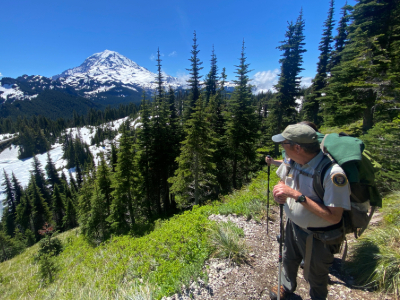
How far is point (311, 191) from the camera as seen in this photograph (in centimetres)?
228

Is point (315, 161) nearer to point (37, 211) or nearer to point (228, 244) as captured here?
point (228, 244)

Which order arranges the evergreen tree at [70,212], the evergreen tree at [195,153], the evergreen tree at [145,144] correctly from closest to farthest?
1. the evergreen tree at [195,153]
2. the evergreen tree at [145,144]
3. the evergreen tree at [70,212]

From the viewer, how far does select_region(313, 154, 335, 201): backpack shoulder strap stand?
83.3 inches

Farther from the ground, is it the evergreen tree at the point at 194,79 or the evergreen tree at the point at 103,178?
the evergreen tree at the point at 194,79

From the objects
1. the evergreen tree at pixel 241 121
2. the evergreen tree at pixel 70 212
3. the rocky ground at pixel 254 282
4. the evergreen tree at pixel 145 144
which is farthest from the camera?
the evergreen tree at pixel 70 212

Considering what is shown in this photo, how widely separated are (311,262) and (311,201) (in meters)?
1.03

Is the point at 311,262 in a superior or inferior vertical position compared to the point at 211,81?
inferior

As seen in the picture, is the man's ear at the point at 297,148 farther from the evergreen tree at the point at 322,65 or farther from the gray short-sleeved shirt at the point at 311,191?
the evergreen tree at the point at 322,65

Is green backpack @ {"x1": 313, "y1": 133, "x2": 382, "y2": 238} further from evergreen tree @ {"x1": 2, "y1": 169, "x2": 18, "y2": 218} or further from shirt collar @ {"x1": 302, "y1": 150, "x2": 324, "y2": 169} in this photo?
evergreen tree @ {"x1": 2, "y1": 169, "x2": 18, "y2": 218}

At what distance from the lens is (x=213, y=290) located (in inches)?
130

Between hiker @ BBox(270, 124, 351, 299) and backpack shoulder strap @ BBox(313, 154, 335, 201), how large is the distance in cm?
4

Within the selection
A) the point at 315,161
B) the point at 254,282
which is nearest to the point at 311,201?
the point at 315,161

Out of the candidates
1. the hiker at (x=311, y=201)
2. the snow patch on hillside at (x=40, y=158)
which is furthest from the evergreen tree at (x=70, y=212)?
the snow patch on hillside at (x=40, y=158)

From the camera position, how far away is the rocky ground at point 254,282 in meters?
3.01
